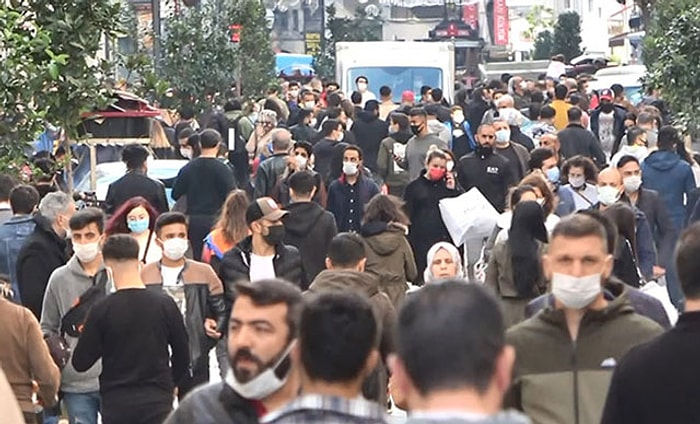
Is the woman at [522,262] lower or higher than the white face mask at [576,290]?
lower

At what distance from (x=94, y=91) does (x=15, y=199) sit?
1.96 meters

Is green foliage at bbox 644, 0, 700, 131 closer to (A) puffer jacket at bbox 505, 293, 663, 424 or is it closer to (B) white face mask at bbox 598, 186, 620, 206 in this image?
(B) white face mask at bbox 598, 186, 620, 206

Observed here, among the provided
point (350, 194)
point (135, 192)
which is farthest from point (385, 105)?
point (135, 192)

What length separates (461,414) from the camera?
3.96 metres

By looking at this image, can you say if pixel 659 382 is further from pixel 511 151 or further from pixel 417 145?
pixel 417 145

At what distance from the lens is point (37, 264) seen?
1209 cm

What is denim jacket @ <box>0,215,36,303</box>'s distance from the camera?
1270cm

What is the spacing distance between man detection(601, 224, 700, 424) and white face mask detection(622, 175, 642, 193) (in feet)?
28.5

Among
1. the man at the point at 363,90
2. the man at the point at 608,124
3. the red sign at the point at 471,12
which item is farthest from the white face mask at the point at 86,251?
the red sign at the point at 471,12

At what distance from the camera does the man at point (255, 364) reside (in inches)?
221

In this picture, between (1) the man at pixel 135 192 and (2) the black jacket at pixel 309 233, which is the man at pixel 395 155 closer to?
(1) the man at pixel 135 192

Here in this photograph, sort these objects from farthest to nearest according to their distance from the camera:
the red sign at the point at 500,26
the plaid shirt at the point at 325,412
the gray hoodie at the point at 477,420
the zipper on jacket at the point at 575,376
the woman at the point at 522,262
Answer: the red sign at the point at 500,26 → the woman at the point at 522,262 → the zipper on jacket at the point at 575,376 → the plaid shirt at the point at 325,412 → the gray hoodie at the point at 477,420

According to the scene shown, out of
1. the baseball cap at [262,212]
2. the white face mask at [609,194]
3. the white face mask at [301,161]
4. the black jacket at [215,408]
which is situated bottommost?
the white face mask at [301,161]

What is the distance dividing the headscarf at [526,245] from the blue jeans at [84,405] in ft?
7.42
